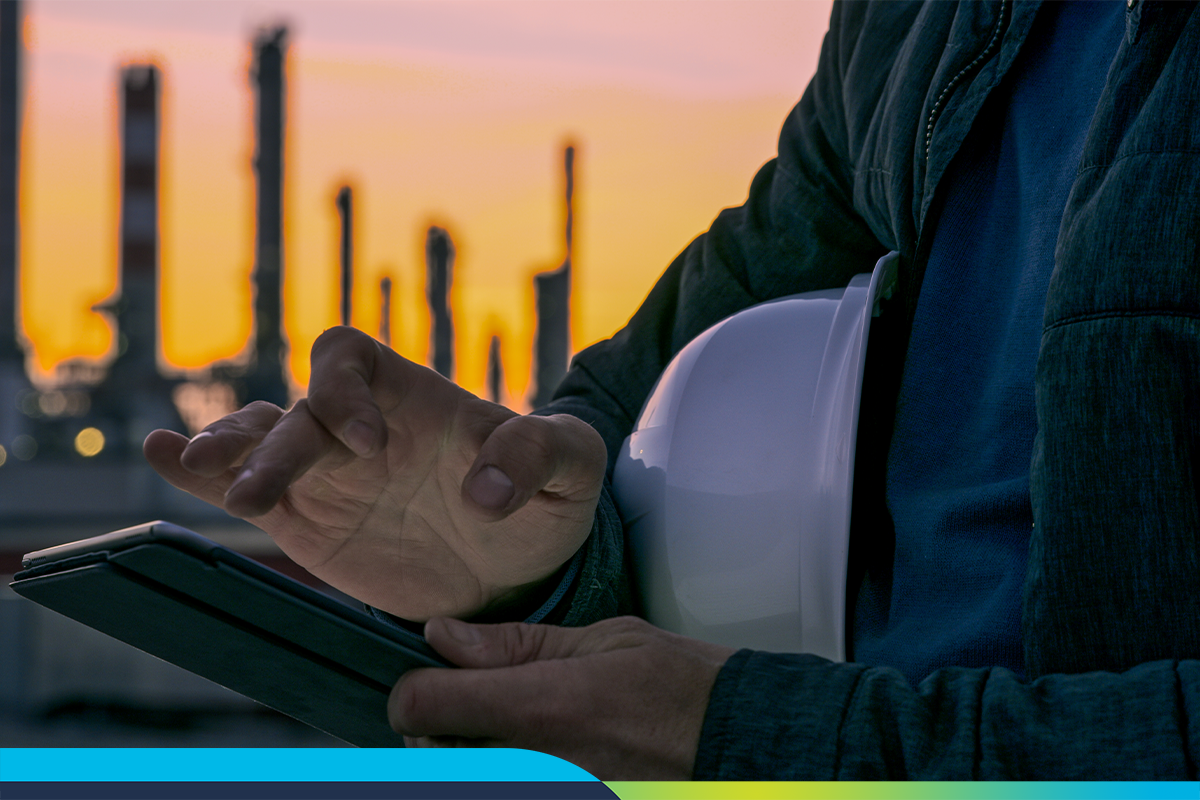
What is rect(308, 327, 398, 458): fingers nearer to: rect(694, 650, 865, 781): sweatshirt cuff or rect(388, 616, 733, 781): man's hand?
rect(388, 616, 733, 781): man's hand

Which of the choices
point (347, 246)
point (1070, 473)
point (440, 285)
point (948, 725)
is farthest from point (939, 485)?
point (440, 285)

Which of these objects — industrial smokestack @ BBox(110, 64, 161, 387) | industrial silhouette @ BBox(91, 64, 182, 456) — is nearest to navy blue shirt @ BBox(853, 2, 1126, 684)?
industrial silhouette @ BBox(91, 64, 182, 456)

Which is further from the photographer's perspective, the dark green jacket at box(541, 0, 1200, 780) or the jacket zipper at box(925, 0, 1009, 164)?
the jacket zipper at box(925, 0, 1009, 164)

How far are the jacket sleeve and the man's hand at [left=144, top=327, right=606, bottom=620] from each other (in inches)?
9.3

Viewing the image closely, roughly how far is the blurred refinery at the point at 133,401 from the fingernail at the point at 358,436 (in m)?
5.45

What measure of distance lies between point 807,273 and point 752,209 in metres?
0.16

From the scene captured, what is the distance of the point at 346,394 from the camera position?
85cm

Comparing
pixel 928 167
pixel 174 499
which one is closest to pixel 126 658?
pixel 174 499

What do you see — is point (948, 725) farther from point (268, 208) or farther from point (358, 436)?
point (268, 208)

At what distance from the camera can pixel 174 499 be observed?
9.40 m

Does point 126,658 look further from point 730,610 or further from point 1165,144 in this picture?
point 1165,144

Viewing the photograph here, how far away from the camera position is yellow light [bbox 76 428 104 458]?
1338 cm

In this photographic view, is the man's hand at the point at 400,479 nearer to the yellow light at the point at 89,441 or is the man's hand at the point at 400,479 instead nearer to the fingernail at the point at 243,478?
the fingernail at the point at 243,478

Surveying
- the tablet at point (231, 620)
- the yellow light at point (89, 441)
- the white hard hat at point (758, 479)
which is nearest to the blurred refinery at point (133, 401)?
the yellow light at point (89, 441)
